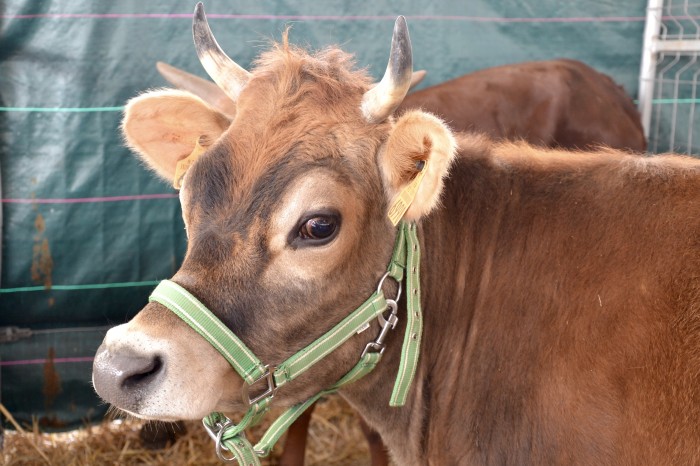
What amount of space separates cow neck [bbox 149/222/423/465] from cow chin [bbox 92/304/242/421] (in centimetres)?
9

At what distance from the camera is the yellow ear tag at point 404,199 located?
92.4 inches

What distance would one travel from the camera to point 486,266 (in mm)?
2697

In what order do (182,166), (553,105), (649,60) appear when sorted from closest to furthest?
1. (182,166)
2. (553,105)
3. (649,60)

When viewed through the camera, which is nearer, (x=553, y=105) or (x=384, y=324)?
(x=384, y=324)

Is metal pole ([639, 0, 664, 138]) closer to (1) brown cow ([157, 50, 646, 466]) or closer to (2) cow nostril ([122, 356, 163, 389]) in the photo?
(1) brown cow ([157, 50, 646, 466])

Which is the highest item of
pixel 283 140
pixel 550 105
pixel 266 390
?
pixel 283 140

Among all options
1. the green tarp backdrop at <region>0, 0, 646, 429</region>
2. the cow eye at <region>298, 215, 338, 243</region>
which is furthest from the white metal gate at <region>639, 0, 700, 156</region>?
the cow eye at <region>298, 215, 338, 243</region>

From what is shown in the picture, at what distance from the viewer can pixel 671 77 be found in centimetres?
570

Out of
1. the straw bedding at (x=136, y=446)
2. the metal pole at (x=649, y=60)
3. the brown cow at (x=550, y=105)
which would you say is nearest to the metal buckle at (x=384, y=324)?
the straw bedding at (x=136, y=446)

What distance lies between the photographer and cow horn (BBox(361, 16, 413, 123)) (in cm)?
230

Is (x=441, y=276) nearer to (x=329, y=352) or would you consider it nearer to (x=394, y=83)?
(x=329, y=352)

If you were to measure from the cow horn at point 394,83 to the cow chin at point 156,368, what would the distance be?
3.10 feet

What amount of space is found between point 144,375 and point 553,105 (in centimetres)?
387

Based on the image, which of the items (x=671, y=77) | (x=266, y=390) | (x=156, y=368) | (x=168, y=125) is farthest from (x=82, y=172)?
(x=671, y=77)
